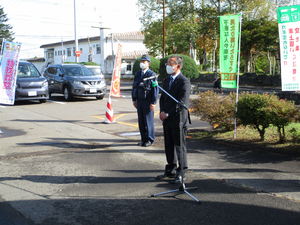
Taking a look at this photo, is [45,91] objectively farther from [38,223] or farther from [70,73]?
[38,223]

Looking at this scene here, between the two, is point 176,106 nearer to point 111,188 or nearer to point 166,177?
point 166,177

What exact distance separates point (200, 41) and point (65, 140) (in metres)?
34.8

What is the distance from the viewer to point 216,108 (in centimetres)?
849

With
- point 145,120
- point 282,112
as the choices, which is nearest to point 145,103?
point 145,120

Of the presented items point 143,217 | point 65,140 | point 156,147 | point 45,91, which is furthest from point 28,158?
point 45,91

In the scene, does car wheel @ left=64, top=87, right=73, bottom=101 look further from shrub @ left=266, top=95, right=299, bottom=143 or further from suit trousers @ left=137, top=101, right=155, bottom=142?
shrub @ left=266, top=95, right=299, bottom=143

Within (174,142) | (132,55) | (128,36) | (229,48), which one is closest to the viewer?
(174,142)

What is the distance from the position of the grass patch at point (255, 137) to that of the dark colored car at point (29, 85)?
30.0 ft

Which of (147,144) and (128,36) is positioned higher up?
(128,36)

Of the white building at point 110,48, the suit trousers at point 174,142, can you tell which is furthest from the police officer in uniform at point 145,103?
the white building at point 110,48

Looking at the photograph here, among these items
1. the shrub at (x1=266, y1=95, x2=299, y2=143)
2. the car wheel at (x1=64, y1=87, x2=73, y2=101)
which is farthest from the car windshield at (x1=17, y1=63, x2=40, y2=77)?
the shrub at (x1=266, y1=95, x2=299, y2=143)

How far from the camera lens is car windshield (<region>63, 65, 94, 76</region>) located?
18266mm

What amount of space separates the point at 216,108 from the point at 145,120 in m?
1.83

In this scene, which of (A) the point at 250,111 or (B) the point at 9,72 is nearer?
(A) the point at 250,111
